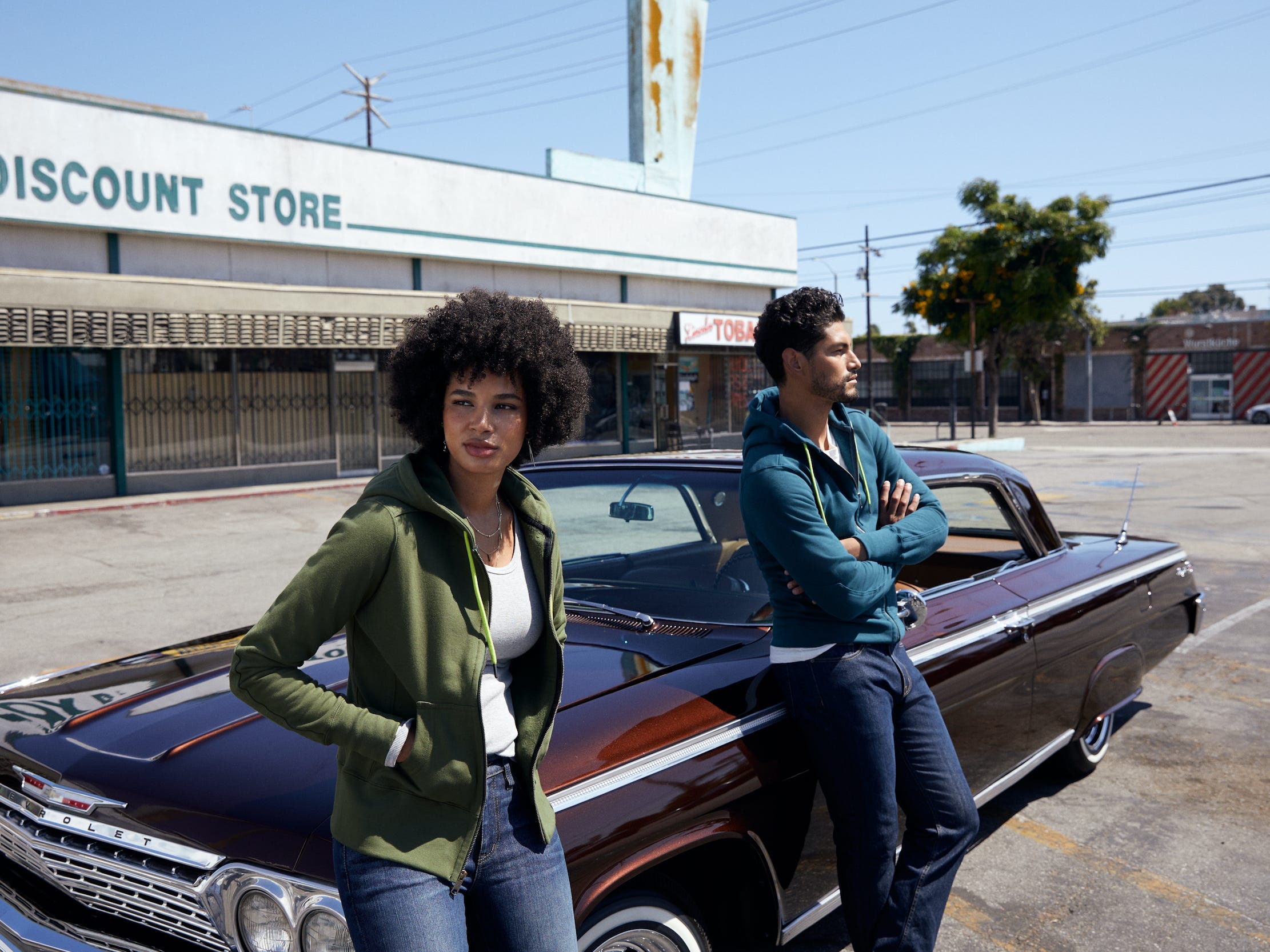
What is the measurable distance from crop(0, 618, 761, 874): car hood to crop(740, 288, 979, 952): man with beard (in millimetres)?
401

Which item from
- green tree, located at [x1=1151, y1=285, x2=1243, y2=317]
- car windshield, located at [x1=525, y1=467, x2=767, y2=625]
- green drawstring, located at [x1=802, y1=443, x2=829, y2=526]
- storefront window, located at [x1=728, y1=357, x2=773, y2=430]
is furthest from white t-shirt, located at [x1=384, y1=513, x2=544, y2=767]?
green tree, located at [x1=1151, y1=285, x2=1243, y2=317]

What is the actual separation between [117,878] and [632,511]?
198cm

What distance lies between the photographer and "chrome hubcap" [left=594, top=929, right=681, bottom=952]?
2.14m

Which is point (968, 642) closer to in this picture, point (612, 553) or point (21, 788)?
point (612, 553)

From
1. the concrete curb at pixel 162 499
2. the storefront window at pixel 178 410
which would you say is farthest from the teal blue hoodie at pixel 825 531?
the storefront window at pixel 178 410

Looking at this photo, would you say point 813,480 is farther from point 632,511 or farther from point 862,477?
point 632,511

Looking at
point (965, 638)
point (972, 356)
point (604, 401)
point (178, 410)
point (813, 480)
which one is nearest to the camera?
point (813, 480)

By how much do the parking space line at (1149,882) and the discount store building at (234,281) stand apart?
11.1 meters

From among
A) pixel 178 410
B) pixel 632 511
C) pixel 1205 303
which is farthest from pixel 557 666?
pixel 1205 303

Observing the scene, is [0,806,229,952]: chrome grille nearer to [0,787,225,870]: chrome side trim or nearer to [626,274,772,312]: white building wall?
[0,787,225,870]: chrome side trim

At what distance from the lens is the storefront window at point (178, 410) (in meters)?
17.5

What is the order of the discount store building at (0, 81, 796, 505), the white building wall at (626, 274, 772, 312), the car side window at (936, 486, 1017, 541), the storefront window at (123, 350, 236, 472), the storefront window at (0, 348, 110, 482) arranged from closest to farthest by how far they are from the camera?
the car side window at (936, 486, 1017, 541), the discount store building at (0, 81, 796, 505), the storefront window at (0, 348, 110, 482), the storefront window at (123, 350, 236, 472), the white building wall at (626, 274, 772, 312)

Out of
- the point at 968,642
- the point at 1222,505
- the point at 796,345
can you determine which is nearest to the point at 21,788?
the point at 796,345

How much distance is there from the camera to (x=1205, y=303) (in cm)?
8725
